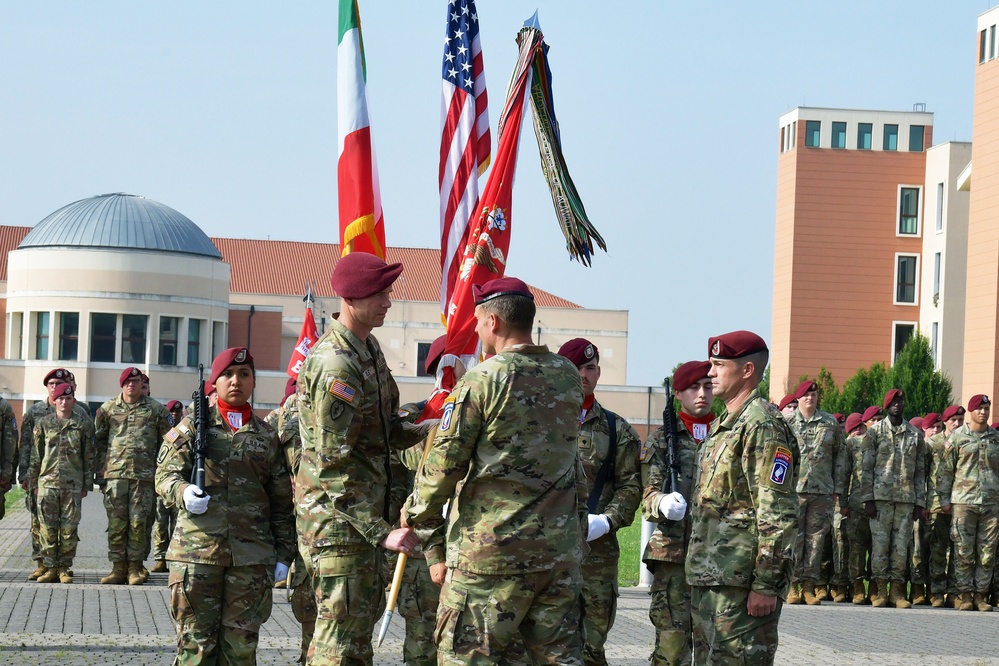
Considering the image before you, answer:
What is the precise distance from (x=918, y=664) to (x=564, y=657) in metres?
5.99

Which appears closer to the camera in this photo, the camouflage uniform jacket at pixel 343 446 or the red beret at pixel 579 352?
the camouflage uniform jacket at pixel 343 446

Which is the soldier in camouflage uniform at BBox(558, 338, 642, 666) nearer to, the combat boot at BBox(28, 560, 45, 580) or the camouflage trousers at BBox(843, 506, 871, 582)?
the camouflage trousers at BBox(843, 506, 871, 582)

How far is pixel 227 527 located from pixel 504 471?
6.85 ft

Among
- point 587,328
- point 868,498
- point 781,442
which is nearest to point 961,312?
point 587,328

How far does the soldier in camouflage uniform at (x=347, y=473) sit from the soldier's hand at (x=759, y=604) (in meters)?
1.71

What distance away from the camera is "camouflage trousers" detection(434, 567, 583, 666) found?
18.5ft

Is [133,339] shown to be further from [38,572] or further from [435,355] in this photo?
[435,355]

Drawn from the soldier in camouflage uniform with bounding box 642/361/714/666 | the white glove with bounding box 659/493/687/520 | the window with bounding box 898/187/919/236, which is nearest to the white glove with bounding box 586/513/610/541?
the white glove with bounding box 659/493/687/520

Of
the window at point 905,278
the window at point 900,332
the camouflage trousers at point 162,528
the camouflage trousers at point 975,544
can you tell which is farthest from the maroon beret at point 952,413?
the window at point 900,332

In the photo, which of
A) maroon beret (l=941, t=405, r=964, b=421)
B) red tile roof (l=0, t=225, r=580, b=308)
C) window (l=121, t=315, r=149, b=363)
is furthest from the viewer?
red tile roof (l=0, t=225, r=580, b=308)

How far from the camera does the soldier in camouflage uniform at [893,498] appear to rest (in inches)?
611

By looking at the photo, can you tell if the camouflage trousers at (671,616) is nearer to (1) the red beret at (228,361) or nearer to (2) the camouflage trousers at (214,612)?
(2) the camouflage trousers at (214,612)

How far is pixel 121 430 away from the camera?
49.4ft

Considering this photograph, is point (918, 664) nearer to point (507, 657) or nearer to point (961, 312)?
point (507, 657)
